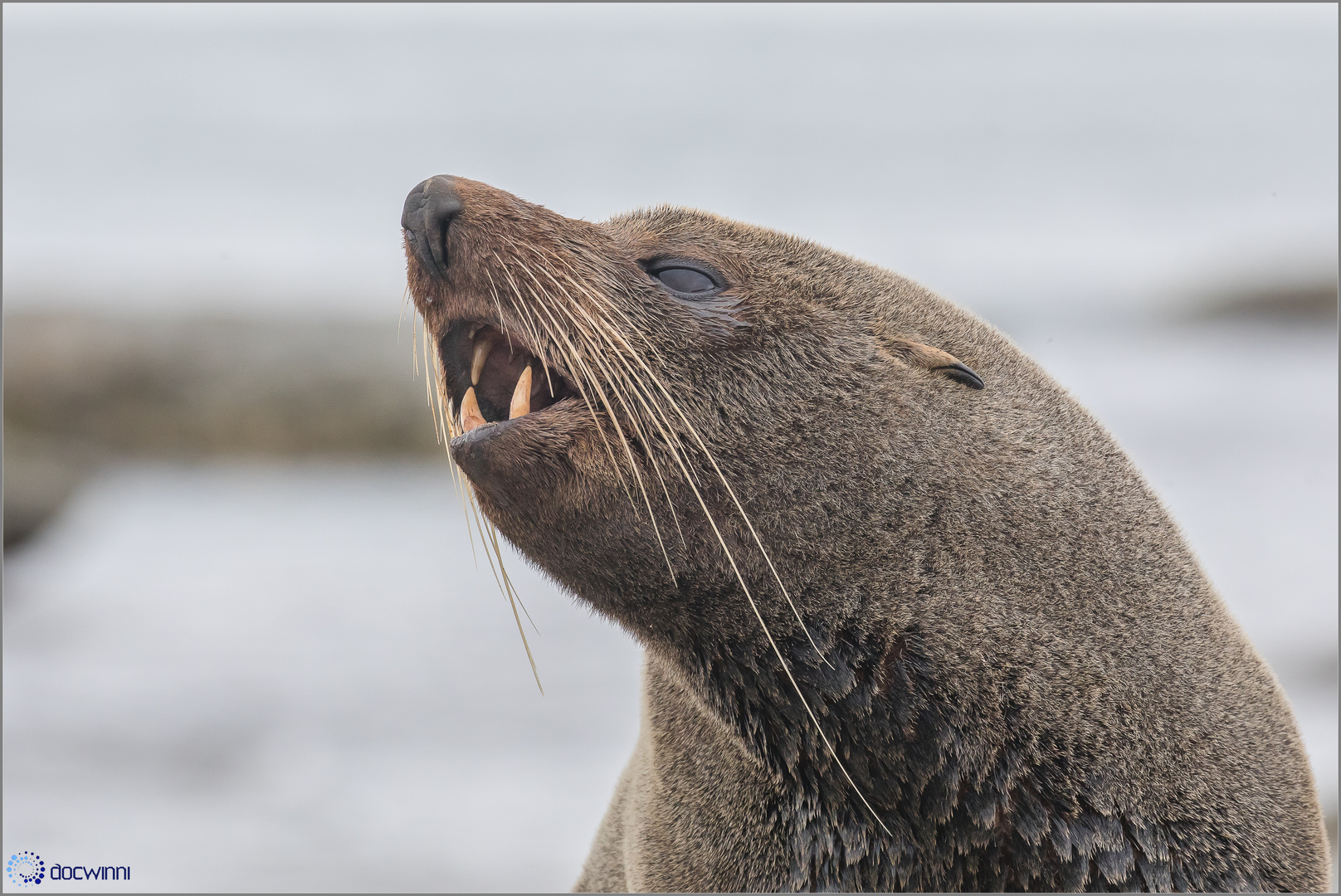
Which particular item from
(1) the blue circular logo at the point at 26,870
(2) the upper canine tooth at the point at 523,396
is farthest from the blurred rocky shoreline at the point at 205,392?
(2) the upper canine tooth at the point at 523,396

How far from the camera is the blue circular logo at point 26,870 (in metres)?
5.77

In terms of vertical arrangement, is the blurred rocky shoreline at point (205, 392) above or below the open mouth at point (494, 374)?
above

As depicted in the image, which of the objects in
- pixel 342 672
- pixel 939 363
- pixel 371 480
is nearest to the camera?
pixel 939 363

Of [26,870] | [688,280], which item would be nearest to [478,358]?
[688,280]

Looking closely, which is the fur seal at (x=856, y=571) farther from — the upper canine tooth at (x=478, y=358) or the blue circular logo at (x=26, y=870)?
the blue circular logo at (x=26, y=870)

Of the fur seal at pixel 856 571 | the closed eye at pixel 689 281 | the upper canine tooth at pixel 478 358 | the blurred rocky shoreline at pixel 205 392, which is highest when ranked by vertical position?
the blurred rocky shoreline at pixel 205 392

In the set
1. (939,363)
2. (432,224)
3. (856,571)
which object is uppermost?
(432,224)

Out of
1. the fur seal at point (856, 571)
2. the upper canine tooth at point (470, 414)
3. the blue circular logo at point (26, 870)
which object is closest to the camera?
the fur seal at point (856, 571)

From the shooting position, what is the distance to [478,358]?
3.55 metres

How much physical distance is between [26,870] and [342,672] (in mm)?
3678

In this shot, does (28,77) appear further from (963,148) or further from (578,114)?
(963,148)

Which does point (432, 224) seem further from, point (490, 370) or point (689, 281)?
point (689, 281)

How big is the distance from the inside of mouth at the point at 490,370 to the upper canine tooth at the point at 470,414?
1.4 inches

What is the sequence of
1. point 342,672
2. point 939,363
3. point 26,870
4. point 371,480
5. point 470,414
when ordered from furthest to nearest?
point 371,480, point 342,672, point 26,870, point 939,363, point 470,414
